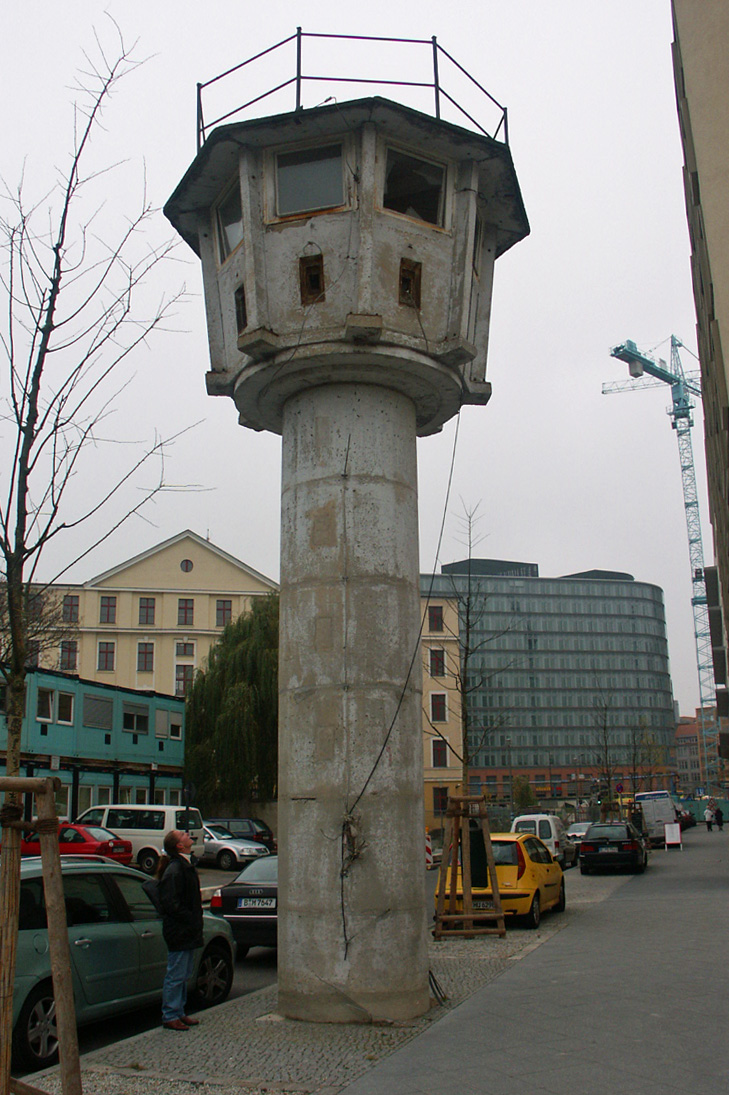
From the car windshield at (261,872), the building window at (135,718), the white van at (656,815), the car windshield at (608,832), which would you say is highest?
the building window at (135,718)

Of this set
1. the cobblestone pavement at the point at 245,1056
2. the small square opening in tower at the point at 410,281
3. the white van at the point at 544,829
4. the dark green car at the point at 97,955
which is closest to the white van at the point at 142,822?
the white van at the point at 544,829

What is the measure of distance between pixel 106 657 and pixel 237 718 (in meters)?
21.6

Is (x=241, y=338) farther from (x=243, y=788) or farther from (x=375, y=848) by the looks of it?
(x=243, y=788)

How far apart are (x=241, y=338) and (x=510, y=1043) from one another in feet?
22.3

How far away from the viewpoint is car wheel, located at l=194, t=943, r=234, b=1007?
9.70 m

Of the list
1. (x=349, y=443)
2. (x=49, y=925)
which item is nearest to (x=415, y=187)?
(x=349, y=443)

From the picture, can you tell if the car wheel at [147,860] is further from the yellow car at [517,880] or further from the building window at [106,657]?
the building window at [106,657]

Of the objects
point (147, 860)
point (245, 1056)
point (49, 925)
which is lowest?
point (147, 860)

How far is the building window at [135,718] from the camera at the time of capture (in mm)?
43312

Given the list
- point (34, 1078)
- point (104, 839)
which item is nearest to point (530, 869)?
point (34, 1078)

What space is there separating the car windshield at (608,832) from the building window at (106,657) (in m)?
37.4

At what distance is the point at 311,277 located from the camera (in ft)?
31.7

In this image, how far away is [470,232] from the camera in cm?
1012

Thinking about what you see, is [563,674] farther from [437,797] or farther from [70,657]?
[70,657]
